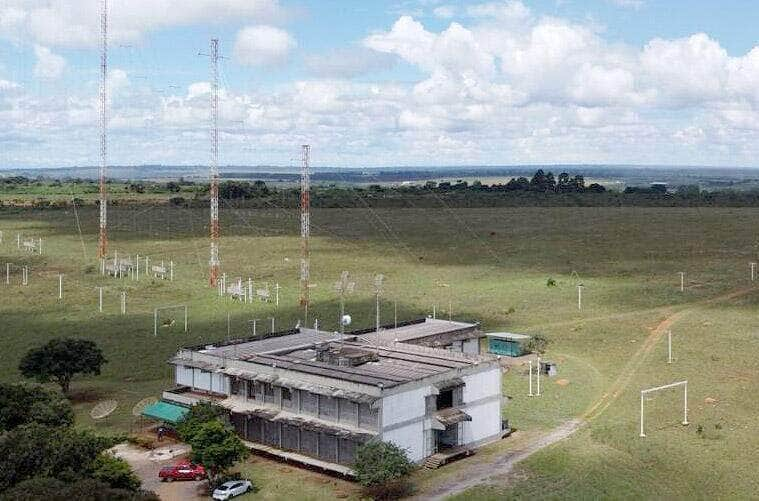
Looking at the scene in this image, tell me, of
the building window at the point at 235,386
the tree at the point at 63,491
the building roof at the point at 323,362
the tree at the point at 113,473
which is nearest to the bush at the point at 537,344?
the building roof at the point at 323,362

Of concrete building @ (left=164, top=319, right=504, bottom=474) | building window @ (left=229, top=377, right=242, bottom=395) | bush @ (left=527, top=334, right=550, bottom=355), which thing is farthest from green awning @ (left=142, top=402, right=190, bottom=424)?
bush @ (left=527, top=334, right=550, bottom=355)

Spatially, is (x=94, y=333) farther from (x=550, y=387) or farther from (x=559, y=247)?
(x=559, y=247)

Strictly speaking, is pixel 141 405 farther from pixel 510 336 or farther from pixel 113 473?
pixel 510 336

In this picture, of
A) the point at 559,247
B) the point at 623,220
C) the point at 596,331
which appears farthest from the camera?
the point at 623,220

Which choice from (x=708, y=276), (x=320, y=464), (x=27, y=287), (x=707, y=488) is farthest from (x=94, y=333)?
(x=708, y=276)

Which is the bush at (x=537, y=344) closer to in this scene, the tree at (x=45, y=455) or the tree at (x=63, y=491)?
the tree at (x=45, y=455)

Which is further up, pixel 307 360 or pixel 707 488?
pixel 307 360
